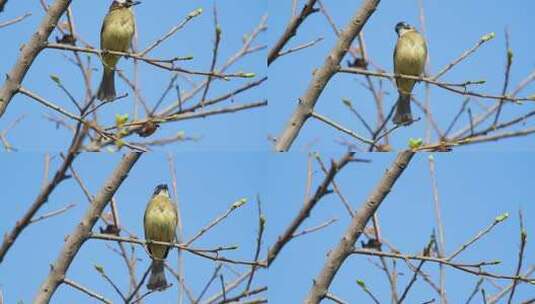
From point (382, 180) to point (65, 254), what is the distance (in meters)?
1.09

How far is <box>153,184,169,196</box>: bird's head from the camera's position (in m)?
4.71

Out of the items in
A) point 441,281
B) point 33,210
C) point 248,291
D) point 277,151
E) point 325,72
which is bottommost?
point 33,210

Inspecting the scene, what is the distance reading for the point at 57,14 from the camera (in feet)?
9.53

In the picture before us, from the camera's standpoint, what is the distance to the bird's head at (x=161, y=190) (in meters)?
4.71

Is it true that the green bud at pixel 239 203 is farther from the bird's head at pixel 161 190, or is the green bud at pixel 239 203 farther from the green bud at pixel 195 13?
the bird's head at pixel 161 190

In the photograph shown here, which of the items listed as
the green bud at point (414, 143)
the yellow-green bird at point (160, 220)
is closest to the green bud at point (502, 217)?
the green bud at point (414, 143)

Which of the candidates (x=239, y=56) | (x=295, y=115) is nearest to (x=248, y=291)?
(x=295, y=115)

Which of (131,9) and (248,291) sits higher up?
(131,9)

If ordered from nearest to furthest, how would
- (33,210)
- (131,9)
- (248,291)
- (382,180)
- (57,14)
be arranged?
(33,210), (248,291), (382,180), (57,14), (131,9)

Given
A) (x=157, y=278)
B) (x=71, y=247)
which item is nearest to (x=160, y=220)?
(x=157, y=278)

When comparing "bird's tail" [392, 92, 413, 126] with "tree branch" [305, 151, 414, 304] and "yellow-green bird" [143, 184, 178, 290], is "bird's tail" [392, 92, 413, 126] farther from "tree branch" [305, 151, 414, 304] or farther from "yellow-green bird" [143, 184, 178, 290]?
"yellow-green bird" [143, 184, 178, 290]

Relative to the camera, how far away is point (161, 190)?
15.6 feet

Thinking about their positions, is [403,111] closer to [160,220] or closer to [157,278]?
[157,278]

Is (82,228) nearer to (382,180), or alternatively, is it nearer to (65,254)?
(65,254)
